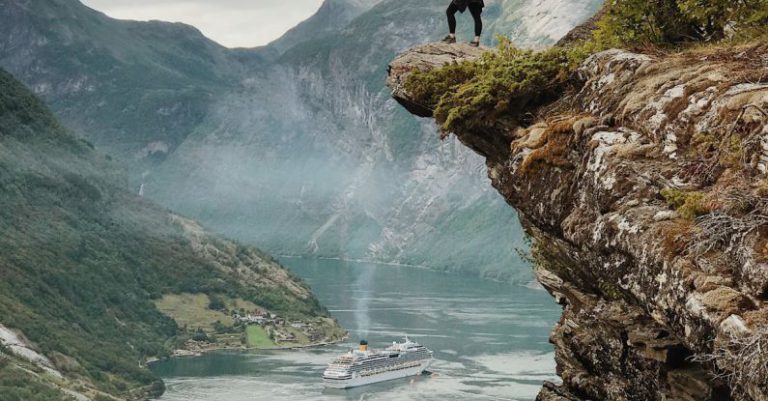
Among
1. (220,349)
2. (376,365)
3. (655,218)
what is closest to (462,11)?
(655,218)

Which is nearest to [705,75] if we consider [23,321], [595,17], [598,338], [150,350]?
[598,338]

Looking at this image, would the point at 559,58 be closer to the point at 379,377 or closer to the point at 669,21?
the point at 669,21

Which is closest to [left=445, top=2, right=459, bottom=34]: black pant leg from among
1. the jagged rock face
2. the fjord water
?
the jagged rock face

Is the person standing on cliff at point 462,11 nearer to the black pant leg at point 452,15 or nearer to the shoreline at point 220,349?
the black pant leg at point 452,15

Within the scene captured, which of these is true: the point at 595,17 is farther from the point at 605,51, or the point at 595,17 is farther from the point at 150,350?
the point at 150,350

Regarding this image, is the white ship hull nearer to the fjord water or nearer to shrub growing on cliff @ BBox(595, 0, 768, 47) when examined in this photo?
the fjord water

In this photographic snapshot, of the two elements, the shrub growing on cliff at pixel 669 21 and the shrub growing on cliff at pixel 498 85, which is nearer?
the shrub growing on cliff at pixel 669 21

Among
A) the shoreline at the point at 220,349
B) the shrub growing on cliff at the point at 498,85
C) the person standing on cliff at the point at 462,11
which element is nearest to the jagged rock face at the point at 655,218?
the shrub growing on cliff at the point at 498,85
